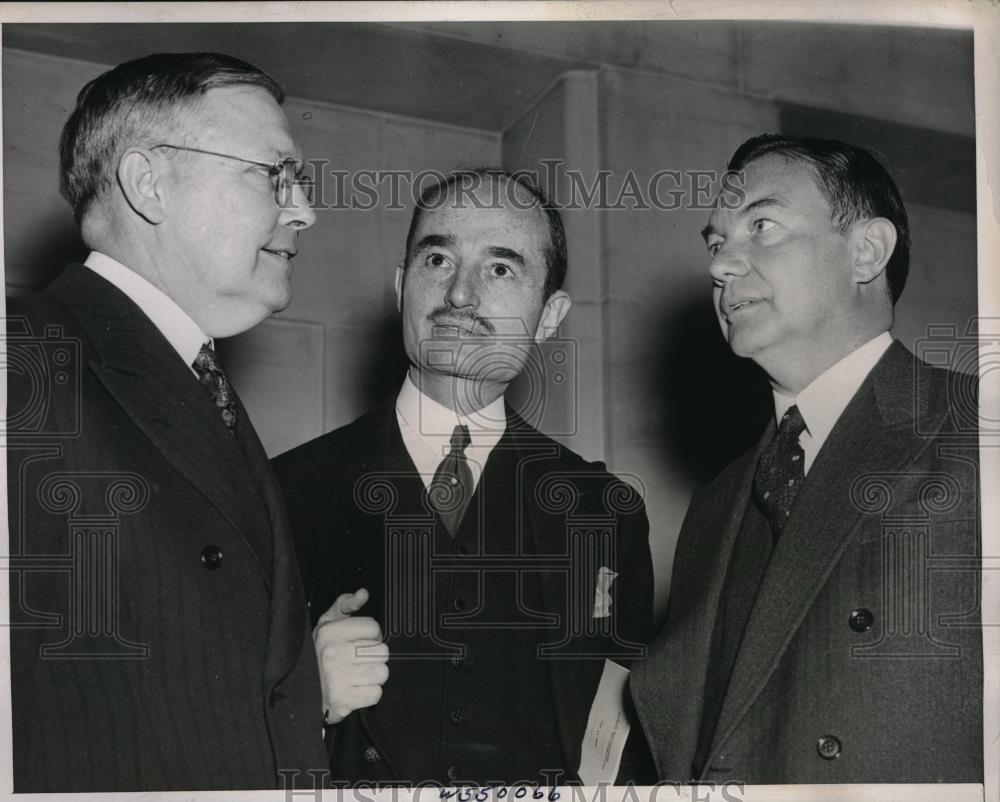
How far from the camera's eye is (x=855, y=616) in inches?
95.1

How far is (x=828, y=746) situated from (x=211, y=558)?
3.63 feet

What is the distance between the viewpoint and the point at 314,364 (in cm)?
272

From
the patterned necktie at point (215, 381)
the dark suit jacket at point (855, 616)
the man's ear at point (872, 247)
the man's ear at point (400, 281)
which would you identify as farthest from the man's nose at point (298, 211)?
the man's ear at point (872, 247)

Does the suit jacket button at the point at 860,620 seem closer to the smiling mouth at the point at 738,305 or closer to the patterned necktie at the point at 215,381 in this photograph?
the smiling mouth at the point at 738,305

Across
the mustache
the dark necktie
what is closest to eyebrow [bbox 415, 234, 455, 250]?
the mustache

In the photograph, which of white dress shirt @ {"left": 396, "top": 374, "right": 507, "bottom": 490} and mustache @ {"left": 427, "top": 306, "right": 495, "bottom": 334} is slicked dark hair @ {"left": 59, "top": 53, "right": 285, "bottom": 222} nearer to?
mustache @ {"left": 427, "top": 306, "right": 495, "bottom": 334}

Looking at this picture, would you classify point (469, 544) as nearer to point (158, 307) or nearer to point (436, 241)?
point (436, 241)

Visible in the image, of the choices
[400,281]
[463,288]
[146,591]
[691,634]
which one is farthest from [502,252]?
[146,591]

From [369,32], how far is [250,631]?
3.85ft

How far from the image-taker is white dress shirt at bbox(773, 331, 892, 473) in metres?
2.52

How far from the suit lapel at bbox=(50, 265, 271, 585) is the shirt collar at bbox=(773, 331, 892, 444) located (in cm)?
101

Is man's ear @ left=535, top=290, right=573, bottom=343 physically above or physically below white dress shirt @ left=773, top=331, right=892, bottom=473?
above

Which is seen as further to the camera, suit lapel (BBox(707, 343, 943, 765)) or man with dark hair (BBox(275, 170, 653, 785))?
man with dark hair (BBox(275, 170, 653, 785))

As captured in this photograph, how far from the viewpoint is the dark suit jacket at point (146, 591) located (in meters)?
2.37
